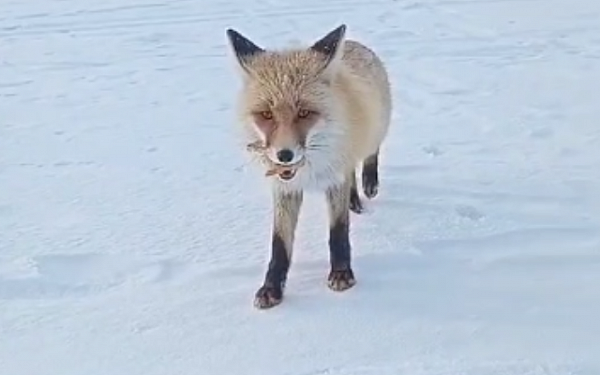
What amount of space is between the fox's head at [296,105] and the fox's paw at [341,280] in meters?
0.36

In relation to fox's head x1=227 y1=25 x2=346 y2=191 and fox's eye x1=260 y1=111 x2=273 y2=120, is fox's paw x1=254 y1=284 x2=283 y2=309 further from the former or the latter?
fox's eye x1=260 y1=111 x2=273 y2=120

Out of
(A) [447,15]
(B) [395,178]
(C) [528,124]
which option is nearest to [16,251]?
(B) [395,178]

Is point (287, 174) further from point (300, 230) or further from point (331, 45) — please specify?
point (300, 230)

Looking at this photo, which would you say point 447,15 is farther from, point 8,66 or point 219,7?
point 8,66

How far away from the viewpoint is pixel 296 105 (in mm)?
3268

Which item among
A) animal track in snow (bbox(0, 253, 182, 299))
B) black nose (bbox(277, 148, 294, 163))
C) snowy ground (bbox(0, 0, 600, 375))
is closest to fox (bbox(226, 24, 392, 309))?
black nose (bbox(277, 148, 294, 163))

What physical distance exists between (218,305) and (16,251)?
1006 millimetres

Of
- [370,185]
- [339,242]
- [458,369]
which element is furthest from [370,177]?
[458,369]

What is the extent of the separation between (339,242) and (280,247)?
0.72 ft

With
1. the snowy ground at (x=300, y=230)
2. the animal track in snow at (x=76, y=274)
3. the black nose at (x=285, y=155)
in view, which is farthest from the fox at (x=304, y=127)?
the animal track in snow at (x=76, y=274)

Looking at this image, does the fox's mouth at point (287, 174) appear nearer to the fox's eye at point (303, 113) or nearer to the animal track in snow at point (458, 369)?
Answer: the fox's eye at point (303, 113)

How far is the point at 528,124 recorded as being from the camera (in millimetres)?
5633

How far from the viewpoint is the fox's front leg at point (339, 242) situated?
3.66 meters

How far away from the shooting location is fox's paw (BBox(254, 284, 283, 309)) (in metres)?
3.54
